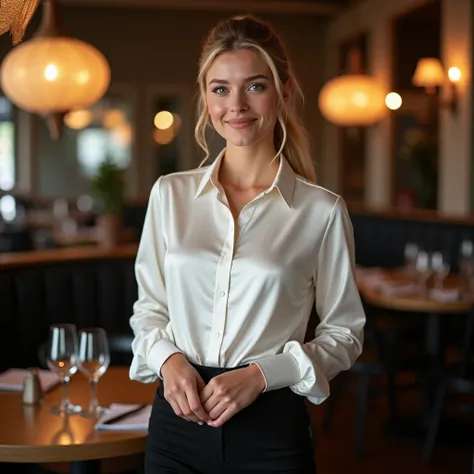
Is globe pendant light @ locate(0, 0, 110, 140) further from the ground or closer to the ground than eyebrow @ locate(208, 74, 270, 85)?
further from the ground

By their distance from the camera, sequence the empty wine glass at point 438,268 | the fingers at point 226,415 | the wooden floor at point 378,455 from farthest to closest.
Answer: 1. the empty wine glass at point 438,268
2. the wooden floor at point 378,455
3. the fingers at point 226,415

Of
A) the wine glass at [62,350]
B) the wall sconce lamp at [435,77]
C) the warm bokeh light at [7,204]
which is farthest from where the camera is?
the warm bokeh light at [7,204]

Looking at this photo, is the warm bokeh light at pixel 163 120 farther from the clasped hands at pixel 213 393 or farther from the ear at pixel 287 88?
the clasped hands at pixel 213 393

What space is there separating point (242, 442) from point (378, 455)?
3254 millimetres

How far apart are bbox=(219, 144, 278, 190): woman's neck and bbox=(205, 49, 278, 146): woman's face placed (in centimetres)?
8

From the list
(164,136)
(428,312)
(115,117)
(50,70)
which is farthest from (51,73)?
(115,117)

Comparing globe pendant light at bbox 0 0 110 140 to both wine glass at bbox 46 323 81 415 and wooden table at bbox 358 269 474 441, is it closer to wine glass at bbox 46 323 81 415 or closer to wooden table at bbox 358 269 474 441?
wooden table at bbox 358 269 474 441

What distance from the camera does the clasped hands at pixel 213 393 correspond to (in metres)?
1.93

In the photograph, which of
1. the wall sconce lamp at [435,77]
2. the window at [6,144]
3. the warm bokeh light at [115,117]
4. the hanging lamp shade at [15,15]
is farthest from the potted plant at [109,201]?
the window at [6,144]

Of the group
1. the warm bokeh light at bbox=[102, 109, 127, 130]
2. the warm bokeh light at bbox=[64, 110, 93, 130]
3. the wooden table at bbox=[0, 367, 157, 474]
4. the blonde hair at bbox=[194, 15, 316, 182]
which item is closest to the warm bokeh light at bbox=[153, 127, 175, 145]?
the warm bokeh light at bbox=[102, 109, 127, 130]

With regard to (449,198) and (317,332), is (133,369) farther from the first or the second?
(449,198)

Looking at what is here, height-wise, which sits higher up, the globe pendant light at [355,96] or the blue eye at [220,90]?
the globe pendant light at [355,96]

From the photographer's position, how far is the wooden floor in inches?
189

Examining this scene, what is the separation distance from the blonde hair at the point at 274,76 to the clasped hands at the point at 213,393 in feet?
1.92
